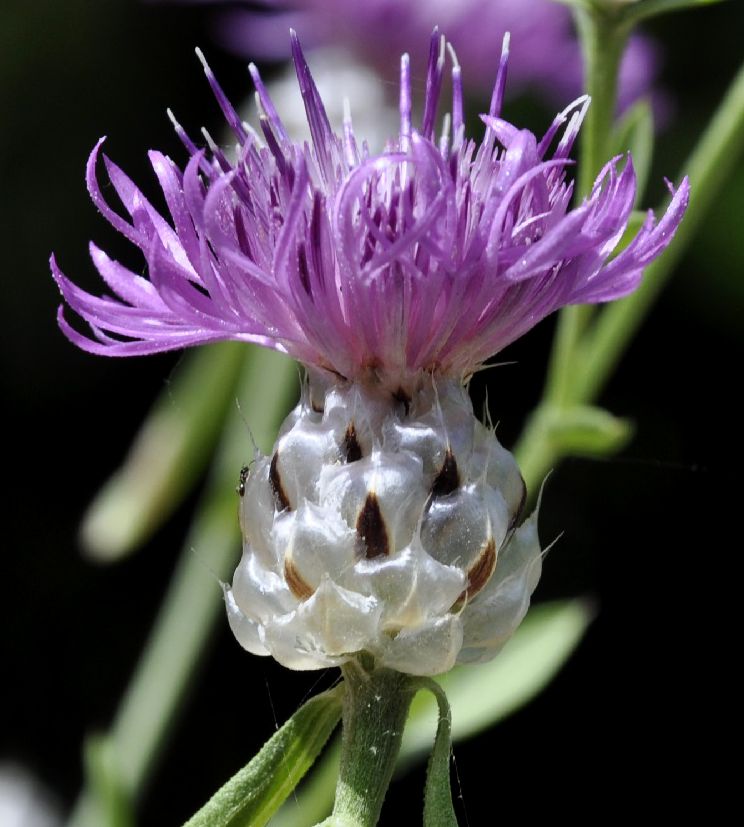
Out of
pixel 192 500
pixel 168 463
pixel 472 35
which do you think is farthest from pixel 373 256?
pixel 192 500

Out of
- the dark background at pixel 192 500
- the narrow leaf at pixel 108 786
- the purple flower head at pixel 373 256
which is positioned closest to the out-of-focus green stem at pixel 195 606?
the narrow leaf at pixel 108 786

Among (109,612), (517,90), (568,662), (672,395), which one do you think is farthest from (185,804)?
(517,90)

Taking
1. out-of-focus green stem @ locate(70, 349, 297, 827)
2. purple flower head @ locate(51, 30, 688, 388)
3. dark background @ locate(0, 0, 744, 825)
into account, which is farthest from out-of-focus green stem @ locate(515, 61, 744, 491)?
dark background @ locate(0, 0, 744, 825)

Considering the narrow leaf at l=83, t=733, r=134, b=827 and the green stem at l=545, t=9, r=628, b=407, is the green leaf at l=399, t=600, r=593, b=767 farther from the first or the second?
the green stem at l=545, t=9, r=628, b=407

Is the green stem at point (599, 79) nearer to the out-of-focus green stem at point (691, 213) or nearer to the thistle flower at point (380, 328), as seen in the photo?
the out-of-focus green stem at point (691, 213)

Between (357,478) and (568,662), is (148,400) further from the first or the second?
(357,478)

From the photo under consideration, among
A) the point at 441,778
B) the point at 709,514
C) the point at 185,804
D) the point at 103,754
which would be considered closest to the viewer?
the point at 441,778
